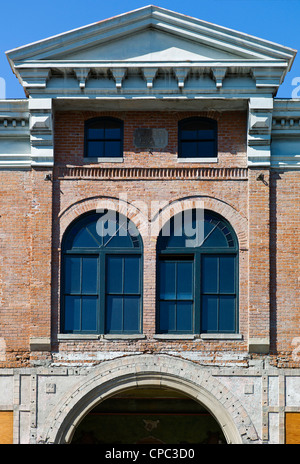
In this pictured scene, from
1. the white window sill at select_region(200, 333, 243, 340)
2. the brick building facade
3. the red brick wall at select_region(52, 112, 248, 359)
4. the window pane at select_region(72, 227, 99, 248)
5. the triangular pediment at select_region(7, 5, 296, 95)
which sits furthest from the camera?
the window pane at select_region(72, 227, 99, 248)

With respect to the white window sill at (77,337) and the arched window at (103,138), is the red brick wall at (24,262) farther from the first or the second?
the arched window at (103,138)

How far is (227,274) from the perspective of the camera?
2194 cm

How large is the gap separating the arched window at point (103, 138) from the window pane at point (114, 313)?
357 cm

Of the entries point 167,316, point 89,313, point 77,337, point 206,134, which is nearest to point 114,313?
point 89,313

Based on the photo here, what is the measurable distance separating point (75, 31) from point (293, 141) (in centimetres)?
596

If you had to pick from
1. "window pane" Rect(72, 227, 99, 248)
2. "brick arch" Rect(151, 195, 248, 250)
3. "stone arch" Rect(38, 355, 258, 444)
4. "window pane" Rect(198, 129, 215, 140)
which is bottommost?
"stone arch" Rect(38, 355, 258, 444)

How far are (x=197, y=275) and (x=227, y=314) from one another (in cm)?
118

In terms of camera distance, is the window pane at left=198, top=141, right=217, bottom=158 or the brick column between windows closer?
the brick column between windows

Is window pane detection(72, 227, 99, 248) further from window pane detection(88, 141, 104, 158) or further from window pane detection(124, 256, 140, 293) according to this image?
window pane detection(88, 141, 104, 158)

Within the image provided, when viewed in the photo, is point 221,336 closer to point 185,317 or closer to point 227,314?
point 227,314

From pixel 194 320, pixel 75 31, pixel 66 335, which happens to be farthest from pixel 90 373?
pixel 75 31

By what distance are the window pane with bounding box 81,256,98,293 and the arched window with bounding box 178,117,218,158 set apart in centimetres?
338

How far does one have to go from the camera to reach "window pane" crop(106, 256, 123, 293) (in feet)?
71.9

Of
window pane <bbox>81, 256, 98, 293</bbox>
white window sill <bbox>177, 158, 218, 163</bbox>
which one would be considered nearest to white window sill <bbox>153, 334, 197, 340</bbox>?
window pane <bbox>81, 256, 98, 293</bbox>
